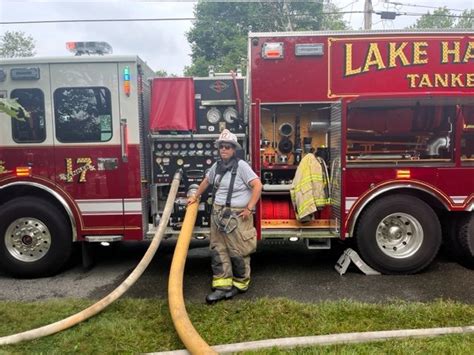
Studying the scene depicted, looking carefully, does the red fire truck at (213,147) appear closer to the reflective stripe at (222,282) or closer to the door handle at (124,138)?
the door handle at (124,138)

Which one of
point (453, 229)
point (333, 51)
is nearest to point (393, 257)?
point (453, 229)

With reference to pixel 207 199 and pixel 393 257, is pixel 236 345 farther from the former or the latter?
pixel 393 257

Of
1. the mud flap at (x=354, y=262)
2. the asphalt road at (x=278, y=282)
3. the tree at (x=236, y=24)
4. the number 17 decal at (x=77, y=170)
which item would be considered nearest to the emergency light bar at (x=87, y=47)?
the number 17 decal at (x=77, y=170)

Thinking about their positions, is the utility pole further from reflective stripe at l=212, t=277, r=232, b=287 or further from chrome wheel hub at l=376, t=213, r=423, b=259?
reflective stripe at l=212, t=277, r=232, b=287

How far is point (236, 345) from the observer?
3412 millimetres

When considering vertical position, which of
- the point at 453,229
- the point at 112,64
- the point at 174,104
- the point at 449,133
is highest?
the point at 112,64

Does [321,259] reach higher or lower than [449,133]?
lower

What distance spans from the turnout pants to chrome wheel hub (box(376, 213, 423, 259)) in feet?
5.52

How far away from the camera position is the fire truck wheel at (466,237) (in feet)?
17.7

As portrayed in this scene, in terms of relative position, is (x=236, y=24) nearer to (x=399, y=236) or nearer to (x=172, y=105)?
(x=172, y=105)

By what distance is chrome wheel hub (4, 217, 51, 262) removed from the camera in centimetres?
535

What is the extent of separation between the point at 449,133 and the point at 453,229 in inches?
47.0

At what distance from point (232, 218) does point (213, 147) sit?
3.88 ft

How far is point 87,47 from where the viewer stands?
5492 millimetres
